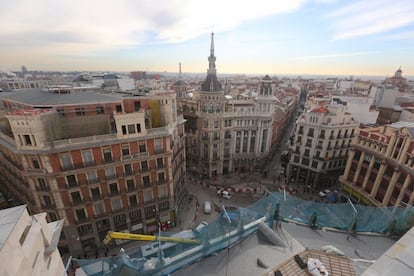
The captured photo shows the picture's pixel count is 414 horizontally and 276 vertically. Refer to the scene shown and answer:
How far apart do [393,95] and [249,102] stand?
54.6m

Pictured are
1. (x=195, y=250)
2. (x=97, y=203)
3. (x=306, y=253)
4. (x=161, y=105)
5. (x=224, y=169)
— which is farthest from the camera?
(x=224, y=169)

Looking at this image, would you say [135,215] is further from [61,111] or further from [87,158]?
[61,111]

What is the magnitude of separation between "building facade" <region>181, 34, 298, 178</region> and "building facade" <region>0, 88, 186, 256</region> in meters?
17.7

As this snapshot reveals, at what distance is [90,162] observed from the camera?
3031cm

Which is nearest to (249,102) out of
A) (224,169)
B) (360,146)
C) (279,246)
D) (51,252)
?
(224,169)

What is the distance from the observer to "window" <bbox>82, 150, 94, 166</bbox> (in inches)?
1173

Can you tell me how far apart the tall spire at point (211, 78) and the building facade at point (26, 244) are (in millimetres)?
50488

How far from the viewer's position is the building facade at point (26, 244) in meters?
8.33

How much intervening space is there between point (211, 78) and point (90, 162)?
40810 millimetres

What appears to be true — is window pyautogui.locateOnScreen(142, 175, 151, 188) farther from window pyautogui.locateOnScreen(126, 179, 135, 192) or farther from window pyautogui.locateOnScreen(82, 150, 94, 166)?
window pyautogui.locateOnScreen(82, 150, 94, 166)

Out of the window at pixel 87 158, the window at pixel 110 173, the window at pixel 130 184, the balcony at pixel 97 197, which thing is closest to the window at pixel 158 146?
the window at pixel 130 184

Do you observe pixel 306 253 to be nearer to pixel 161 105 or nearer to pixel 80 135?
pixel 161 105

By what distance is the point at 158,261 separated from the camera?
15.4m

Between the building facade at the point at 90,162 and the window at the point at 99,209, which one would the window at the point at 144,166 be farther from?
the window at the point at 99,209
